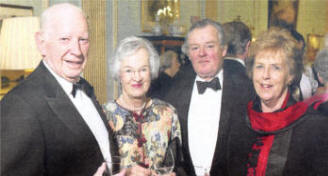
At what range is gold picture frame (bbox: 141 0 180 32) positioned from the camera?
109 inches

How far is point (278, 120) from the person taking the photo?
277 cm

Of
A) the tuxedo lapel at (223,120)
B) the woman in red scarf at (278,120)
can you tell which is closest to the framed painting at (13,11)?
the tuxedo lapel at (223,120)

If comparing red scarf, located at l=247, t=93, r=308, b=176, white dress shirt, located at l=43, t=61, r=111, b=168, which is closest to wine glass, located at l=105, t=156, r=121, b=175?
white dress shirt, located at l=43, t=61, r=111, b=168

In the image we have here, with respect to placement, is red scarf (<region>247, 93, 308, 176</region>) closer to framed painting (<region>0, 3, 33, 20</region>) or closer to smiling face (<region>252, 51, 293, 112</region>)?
smiling face (<region>252, 51, 293, 112</region>)

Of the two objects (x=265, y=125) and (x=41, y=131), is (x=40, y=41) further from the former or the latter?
(x=265, y=125)

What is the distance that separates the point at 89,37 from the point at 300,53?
4.52 ft

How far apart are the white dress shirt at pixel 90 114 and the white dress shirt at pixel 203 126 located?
59cm

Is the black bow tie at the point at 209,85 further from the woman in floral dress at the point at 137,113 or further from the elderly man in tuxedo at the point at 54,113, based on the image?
the elderly man in tuxedo at the point at 54,113

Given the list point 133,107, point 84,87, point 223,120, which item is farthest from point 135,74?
point 223,120

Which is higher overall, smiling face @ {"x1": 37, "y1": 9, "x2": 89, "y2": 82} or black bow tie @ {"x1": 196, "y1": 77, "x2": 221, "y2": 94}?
smiling face @ {"x1": 37, "y1": 9, "x2": 89, "y2": 82}

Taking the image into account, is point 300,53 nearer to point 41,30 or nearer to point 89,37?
point 89,37

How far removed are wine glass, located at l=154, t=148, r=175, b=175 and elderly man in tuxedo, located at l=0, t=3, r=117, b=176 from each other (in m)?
0.40

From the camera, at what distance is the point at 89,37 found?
2.62 meters

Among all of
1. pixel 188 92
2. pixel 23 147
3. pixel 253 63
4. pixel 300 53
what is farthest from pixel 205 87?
pixel 23 147
